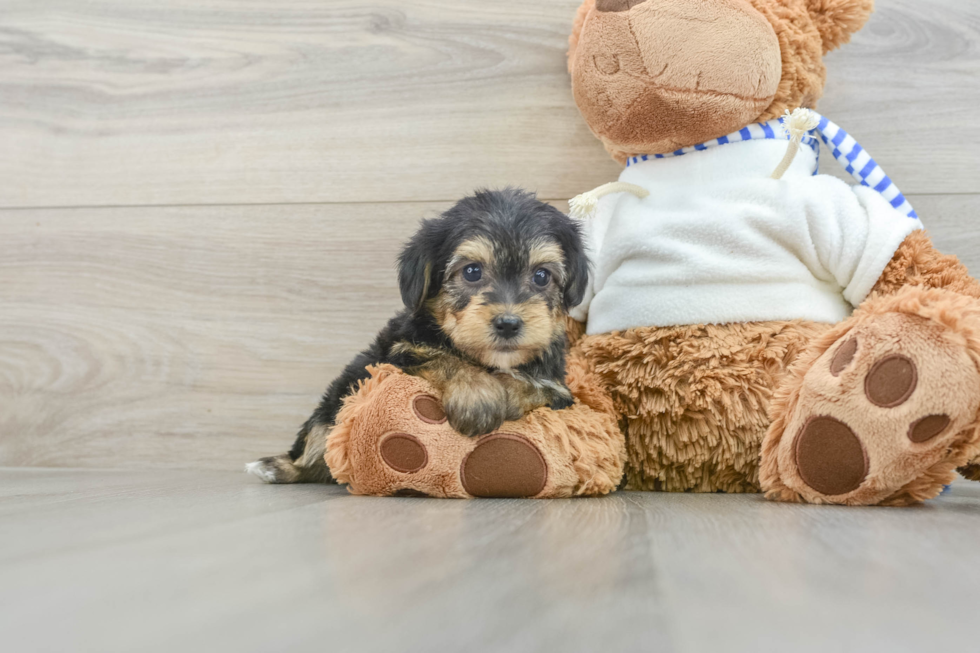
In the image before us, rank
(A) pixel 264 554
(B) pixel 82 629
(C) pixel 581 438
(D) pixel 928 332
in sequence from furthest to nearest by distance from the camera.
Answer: (C) pixel 581 438
(D) pixel 928 332
(A) pixel 264 554
(B) pixel 82 629

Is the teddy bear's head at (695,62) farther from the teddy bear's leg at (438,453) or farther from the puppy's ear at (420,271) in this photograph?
the teddy bear's leg at (438,453)

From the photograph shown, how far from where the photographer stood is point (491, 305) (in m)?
1.29

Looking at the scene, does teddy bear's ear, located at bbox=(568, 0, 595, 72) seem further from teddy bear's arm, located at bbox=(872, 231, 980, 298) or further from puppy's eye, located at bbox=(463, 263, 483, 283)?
teddy bear's arm, located at bbox=(872, 231, 980, 298)

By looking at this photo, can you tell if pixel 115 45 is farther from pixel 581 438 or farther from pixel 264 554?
pixel 264 554

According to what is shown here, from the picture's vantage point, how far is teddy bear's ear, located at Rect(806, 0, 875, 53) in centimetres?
153

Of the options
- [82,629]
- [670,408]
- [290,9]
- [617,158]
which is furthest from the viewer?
[290,9]

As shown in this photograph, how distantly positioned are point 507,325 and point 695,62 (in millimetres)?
653

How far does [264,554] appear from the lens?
69 centimetres

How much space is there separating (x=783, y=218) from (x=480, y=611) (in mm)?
1208

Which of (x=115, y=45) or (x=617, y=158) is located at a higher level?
(x=115, y=45)

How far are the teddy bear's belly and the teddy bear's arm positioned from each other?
17 centimetres

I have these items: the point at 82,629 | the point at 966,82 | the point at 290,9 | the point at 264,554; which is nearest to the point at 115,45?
the point at 290,9

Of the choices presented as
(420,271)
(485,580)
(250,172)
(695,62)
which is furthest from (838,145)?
(250,172)

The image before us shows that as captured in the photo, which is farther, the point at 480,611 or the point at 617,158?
the point at 617,158
